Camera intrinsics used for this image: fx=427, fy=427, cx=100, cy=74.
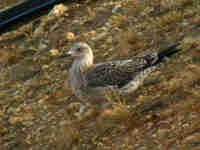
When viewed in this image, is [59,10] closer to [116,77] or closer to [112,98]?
[116,77]

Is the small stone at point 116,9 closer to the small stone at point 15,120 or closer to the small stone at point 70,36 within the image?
the small stone at point 70,36

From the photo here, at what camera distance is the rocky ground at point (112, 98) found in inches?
227

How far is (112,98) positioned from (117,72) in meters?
0.43

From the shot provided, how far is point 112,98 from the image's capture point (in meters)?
6.67

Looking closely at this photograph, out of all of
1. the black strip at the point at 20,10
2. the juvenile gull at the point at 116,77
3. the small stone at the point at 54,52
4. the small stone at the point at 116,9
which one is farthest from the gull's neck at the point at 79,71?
the black strip at the point at 20,10

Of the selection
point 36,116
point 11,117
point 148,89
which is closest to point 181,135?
point 148,89

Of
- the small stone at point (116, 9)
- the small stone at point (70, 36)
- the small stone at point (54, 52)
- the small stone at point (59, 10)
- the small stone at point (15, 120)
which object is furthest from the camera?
the small stone at point (59, 10)

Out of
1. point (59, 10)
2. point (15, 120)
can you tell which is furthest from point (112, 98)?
point (59, 10)

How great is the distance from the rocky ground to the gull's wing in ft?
1.00

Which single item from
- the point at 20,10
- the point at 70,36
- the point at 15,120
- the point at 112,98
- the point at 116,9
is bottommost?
the point at 15,120

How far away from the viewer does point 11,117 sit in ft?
25.7

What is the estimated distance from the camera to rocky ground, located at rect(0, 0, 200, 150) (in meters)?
5.78

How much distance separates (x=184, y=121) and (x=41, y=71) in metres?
4.61

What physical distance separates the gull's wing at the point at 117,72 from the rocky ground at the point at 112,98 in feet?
1.00
